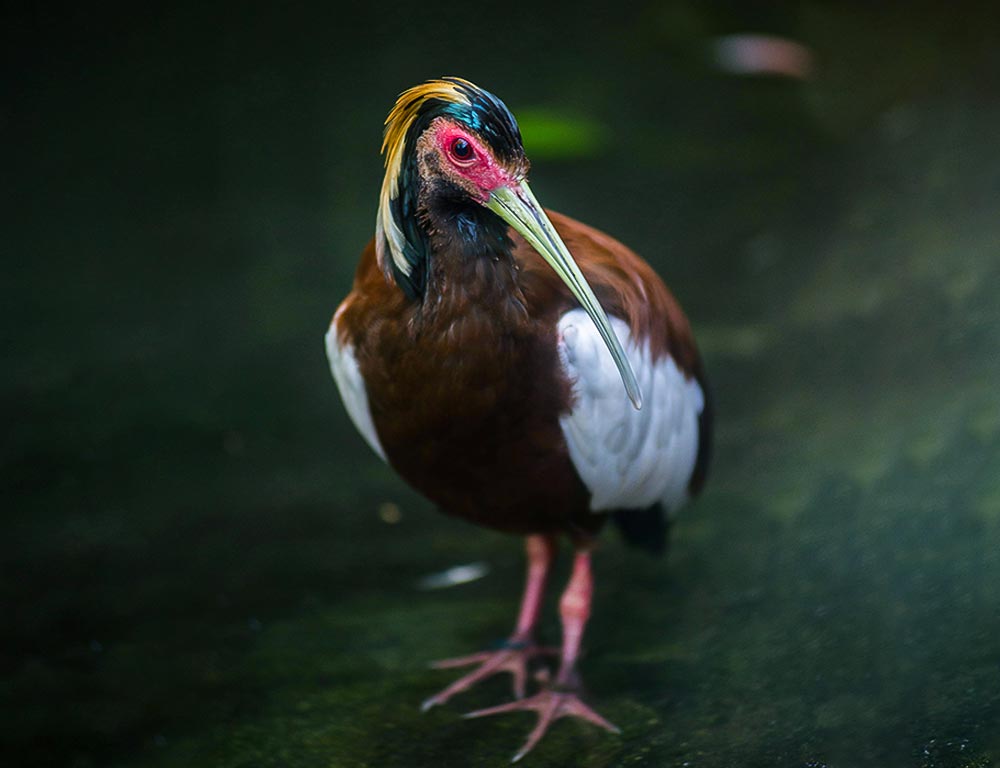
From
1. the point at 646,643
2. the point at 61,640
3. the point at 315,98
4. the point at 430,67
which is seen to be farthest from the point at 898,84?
the point at 61,640

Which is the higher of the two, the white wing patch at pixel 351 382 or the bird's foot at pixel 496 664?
the white wing patch at pixel 351 382

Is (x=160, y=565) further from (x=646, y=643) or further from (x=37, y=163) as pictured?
(x=37, y=163)

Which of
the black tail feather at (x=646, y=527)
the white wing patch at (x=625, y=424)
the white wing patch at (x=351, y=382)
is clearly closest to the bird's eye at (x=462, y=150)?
the white wing patch at (x=625, y=424)

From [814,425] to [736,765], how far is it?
7.58 feet

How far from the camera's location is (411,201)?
8.32 feet

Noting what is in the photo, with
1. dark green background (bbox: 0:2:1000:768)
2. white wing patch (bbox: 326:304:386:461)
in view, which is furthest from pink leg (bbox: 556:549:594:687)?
white wing patch (bbox: 326:304:386:461)

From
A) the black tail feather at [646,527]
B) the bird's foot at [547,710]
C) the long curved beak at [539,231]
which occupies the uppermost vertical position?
the long curved beak at [539,231]

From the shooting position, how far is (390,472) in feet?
15.5

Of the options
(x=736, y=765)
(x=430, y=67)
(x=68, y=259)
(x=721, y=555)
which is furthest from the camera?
(x=430, y=67)

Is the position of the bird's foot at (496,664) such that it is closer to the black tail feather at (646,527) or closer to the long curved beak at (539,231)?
the black tail feather at (646,527)

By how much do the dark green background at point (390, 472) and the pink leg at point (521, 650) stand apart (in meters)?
0.07

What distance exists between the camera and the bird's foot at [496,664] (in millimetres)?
3207

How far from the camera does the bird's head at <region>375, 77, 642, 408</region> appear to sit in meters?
2.38

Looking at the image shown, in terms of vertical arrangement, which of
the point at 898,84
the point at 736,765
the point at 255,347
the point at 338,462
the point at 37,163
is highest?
the point at 37,163
